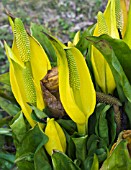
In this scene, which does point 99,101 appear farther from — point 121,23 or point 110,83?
point 121,23

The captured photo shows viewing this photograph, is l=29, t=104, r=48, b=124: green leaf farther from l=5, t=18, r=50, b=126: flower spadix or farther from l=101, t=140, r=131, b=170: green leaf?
l=101, t=140, r=131, b=170: green leaf

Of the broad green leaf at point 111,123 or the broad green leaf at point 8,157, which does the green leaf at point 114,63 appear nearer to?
the broad green leaf at point 111,123

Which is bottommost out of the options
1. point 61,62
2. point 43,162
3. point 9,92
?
point 43,162

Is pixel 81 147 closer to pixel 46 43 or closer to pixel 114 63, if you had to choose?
pixel 114 63

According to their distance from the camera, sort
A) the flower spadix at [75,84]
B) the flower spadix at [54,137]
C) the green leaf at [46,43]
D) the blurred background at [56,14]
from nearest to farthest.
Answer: the flower spadix at [75,84]
the flower spadix at [54,137]
the green leaf at [46,43]
the blurred background at [56,14]

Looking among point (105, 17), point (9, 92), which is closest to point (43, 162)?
point (9, 92)

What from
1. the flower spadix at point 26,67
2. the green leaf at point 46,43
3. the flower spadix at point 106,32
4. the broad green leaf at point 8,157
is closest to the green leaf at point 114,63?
the flower spadix at point 106,32
